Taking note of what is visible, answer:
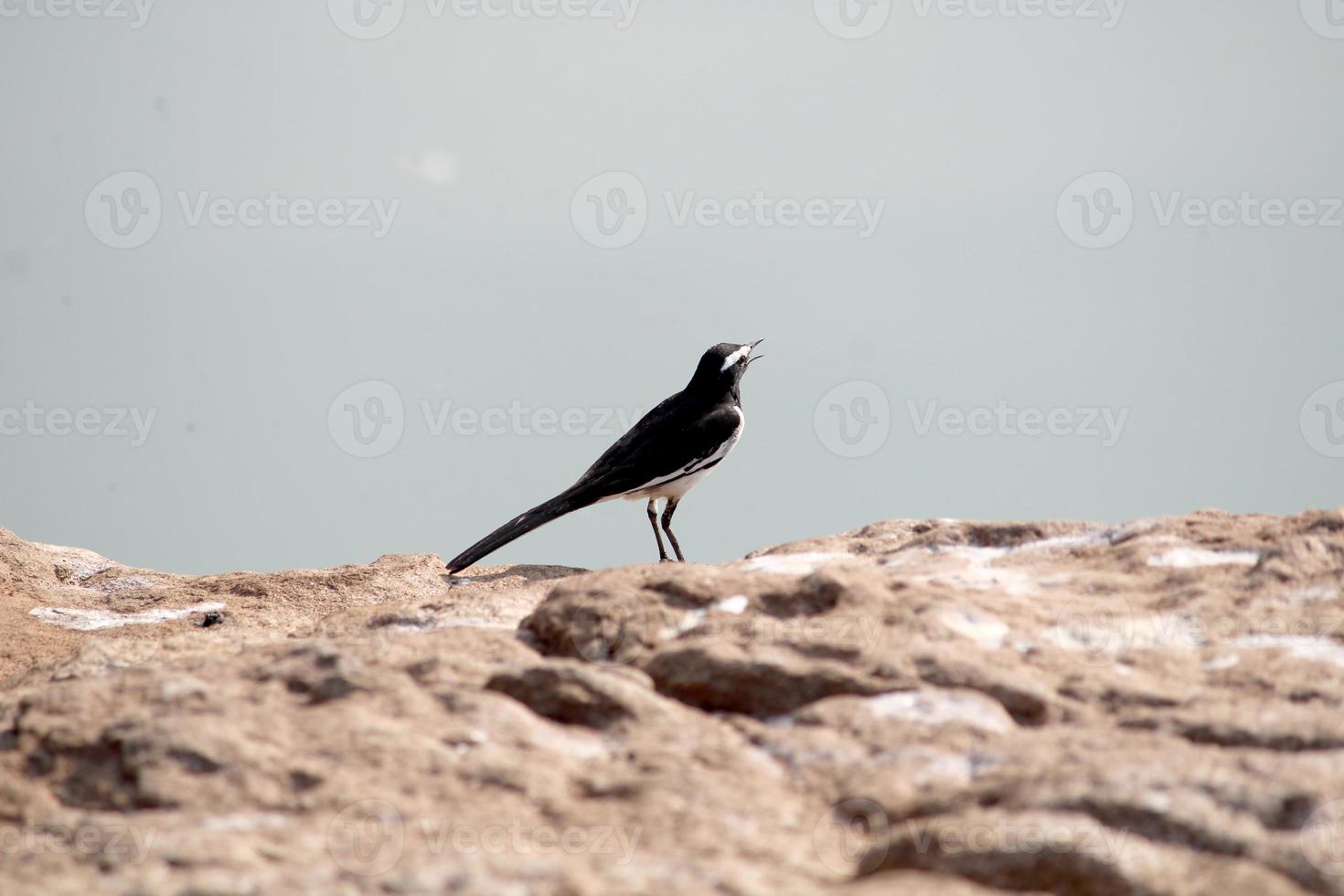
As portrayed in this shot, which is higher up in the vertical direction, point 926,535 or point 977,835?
point 926,535

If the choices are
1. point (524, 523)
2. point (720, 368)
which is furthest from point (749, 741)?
point (720, 368)

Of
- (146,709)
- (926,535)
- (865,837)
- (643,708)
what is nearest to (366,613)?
(146,709)

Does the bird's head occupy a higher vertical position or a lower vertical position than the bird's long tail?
Result: higher

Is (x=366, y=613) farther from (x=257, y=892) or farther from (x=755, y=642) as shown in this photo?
(x=257, y=892)

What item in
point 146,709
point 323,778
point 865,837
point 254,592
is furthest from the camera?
point 254,592

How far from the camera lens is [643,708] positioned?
13.4 feet

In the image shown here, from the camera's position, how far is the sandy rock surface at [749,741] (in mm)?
3104

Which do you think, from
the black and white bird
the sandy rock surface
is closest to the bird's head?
the black and white bird

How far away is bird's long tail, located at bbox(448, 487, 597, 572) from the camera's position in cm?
945

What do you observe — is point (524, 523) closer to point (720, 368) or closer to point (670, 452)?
point (670, 452)

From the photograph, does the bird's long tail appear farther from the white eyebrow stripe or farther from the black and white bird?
the white eyebrow stripe

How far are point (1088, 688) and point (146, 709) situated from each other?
10.7 feet

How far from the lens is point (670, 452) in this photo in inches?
426

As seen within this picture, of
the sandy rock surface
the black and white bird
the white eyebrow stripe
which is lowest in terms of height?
the sandy rock surface
